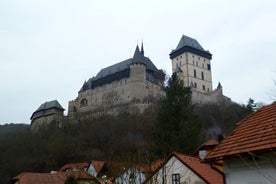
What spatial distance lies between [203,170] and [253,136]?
9.97m

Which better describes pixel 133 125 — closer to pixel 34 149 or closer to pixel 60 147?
pixel 60 147

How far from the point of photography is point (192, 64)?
106 meters

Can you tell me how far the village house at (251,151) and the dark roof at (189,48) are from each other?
96581 mm

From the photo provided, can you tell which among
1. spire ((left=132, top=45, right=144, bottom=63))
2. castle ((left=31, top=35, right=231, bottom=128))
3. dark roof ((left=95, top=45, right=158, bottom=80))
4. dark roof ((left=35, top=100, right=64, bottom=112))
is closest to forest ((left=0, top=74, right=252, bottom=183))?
castle ((left=31, top=35, right=231, bottom=128))

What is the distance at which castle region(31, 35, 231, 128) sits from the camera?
3433 inches

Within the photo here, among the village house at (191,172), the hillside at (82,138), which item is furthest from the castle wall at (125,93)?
the village house at (191,172)

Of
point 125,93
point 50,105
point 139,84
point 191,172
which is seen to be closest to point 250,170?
point 191,172

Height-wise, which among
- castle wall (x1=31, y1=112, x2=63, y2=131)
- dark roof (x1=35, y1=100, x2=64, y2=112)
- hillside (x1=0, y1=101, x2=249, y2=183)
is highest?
dark roof (x1=35, y1=100, x2=64, y2=112)

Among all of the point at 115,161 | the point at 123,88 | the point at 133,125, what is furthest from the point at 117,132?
the point at 115,161

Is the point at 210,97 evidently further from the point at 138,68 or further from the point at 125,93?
the point at 125,93

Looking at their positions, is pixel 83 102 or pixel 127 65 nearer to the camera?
pixel 127 65

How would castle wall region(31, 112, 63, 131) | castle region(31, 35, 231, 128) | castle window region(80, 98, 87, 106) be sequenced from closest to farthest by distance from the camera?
castle region(31, 35, 231, 128) < castle wall region(31, 112, 63, 131) < castle window region(80, 98, 87, 106)

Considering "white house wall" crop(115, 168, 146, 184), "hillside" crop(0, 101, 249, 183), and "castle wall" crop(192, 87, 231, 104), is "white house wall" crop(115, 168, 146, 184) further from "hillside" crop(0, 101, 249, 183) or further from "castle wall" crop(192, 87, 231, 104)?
"castle wall" crop(192, 87, 231, 104)

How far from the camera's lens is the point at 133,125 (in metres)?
70.0
